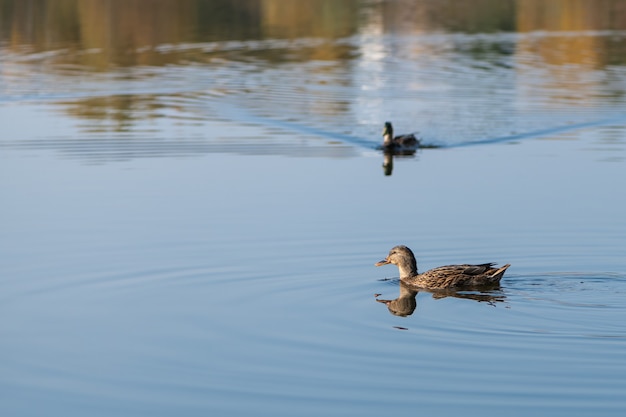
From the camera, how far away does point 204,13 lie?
6306cm

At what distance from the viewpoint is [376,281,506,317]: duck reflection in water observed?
42.4 feet

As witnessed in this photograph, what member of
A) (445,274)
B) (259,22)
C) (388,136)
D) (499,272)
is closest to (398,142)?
(388,136)

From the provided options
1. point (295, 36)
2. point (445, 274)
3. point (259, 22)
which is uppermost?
point (259, 22)

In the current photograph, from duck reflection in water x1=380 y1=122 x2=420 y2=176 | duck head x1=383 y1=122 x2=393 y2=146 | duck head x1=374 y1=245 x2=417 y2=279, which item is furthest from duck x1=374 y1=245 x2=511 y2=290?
duck head x1=383 y1=122 x2=393 y2=146

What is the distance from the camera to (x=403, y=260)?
13.9 metres

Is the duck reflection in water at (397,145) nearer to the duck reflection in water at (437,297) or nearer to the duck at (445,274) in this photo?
the duck at (445,274)

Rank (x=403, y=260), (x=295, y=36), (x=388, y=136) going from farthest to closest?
(x=295, y=36) < (x=388, y=136) < (x=403, y=260)

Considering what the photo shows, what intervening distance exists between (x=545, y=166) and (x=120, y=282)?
9.80 m

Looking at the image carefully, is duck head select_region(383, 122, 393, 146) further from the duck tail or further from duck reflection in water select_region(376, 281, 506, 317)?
the duck tail

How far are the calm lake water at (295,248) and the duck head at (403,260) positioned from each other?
307 mm

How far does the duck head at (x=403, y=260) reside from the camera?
13844 millimetres

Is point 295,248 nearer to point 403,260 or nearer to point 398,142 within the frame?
point 403,260

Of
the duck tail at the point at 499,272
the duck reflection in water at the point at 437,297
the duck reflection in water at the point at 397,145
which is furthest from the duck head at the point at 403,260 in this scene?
the duck reflection in water at the point at 397,145

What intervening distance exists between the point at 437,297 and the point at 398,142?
10569mm
